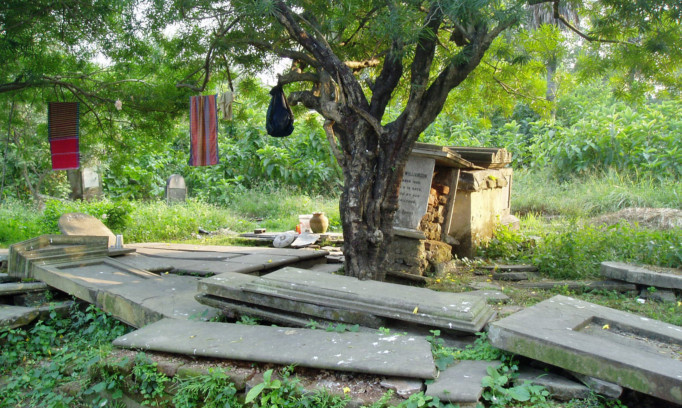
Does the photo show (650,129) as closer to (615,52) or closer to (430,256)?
(615,52)

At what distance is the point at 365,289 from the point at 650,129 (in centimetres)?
1110

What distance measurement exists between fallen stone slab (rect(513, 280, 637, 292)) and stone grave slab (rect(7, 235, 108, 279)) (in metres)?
5.15

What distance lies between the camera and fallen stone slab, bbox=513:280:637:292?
5625 millimetres

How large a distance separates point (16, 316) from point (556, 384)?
465 cm

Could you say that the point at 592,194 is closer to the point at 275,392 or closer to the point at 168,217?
the point at 168,217

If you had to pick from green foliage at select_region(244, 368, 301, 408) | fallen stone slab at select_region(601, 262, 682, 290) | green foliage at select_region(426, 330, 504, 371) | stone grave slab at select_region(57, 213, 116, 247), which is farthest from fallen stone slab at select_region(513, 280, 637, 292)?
stone grave slab at select_region(57, 213, 116, 247)

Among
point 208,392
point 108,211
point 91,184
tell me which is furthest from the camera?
point 91,184

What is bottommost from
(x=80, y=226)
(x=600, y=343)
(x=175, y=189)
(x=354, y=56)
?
(x=600, y=343)

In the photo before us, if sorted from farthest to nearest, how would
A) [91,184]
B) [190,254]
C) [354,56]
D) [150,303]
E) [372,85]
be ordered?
[91,184]
[190,254]
[354,56]
[372,85]
[150,303]

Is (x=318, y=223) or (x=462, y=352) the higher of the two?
(x=318, y=223)

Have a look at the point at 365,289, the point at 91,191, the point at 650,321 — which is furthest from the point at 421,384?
the point at 91,191

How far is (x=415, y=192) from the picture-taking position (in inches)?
270

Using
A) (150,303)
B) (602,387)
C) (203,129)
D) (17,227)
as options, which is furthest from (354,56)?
(17,227)

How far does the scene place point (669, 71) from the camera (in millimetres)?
5871
